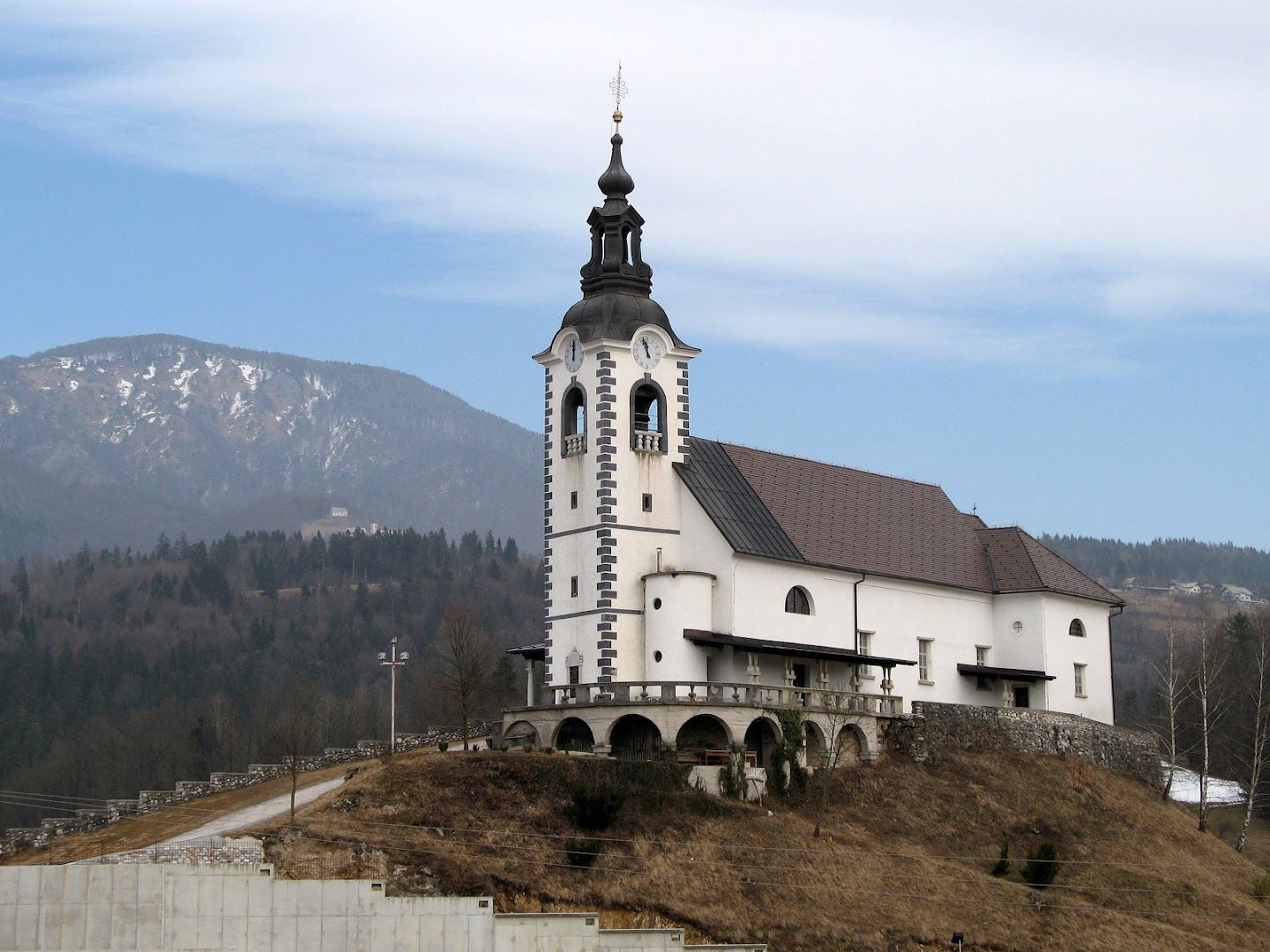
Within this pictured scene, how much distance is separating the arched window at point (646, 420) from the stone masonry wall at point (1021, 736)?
12614 mm

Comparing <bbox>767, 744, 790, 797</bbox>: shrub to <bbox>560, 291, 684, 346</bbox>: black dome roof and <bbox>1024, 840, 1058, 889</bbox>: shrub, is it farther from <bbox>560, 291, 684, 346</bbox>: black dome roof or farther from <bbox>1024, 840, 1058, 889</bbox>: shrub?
<bbox>560, 291, 684, 346</bbox>: black dome roof

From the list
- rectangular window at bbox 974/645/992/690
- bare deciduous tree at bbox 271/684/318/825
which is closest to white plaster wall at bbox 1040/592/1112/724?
rectangular window at bbox 974/645/992/690

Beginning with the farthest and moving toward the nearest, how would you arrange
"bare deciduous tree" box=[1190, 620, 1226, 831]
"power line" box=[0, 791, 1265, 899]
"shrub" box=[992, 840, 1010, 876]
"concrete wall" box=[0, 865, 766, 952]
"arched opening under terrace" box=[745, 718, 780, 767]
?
"bare deciduous tree" box=[1190, 620, 1226, 831] → "arched opening under terrace" box=[745, 718, 780, 767] → "shrub" box=[992, 840, 1010, 876] → "power line" box=[0, 791, 1265, 899] → "concrete wall" box=[0, 865, 766, 952]

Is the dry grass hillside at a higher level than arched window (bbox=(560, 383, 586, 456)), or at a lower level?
lower

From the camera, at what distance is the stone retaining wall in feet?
209

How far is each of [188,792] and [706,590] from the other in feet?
64.8

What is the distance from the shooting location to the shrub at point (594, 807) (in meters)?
55.9

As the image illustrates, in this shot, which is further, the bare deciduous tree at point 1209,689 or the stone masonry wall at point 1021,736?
the bare deciduous tree at point 1209,689

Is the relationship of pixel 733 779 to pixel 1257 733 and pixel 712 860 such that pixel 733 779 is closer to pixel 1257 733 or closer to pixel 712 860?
pixel 712 860

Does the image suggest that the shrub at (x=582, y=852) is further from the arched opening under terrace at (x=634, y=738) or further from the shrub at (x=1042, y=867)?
the shrub at (x=1042, y=867)

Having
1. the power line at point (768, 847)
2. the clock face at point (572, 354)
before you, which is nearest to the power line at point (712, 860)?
the power line at point (768, 847)

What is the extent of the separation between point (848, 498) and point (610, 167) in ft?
51.8

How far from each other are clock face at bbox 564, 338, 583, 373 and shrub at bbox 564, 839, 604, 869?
19405 mm

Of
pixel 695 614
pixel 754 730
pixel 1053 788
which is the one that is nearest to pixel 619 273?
pixel 695 614
